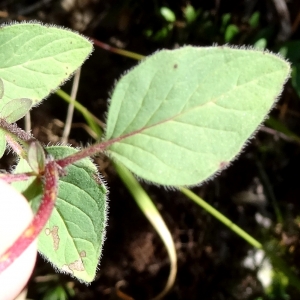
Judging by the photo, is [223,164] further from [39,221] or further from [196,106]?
[39,221]

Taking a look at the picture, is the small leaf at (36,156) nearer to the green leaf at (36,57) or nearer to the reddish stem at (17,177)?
the reddish stem at (17,177)

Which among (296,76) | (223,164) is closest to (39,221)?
(223,164)

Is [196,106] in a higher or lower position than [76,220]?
higher

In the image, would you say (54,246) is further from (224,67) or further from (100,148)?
(224,67)

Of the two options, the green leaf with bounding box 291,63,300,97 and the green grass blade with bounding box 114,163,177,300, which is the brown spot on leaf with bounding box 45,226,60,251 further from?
the green leaf with bounding box 291,63,300,97

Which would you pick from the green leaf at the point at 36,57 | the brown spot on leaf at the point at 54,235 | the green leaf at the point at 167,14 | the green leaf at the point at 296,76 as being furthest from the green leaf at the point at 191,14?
the brown spot on leaf at the point at 54,235

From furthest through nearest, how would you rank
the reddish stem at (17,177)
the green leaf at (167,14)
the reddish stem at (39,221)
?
the green leaf at (167,14) → the reddish stem at (17,177) → the reddish stem at (39,221)
